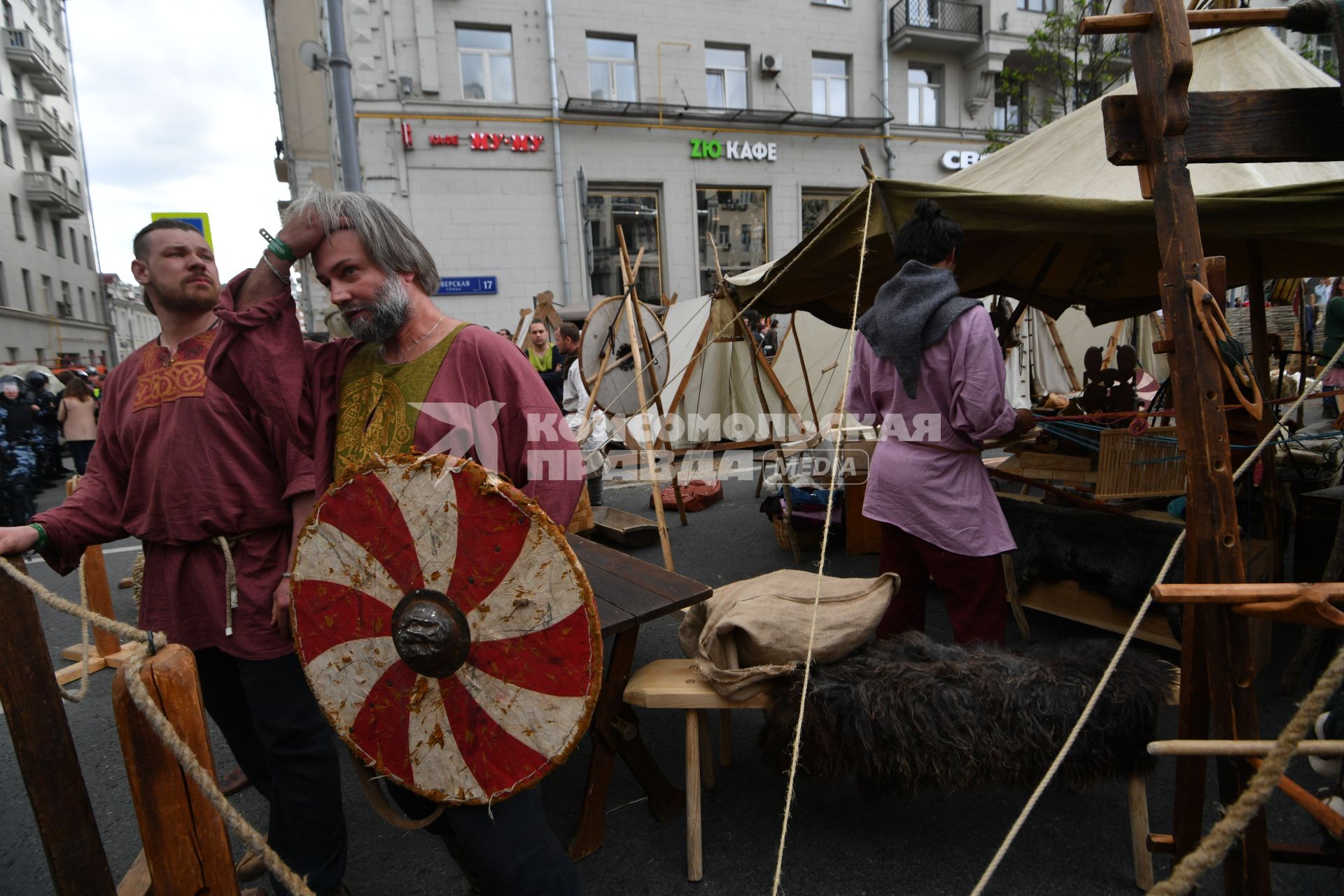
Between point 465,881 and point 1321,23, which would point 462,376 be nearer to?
point 465,881

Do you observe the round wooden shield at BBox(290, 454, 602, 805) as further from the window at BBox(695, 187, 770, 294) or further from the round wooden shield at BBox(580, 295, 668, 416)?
the window at BBox(695, 187, 770, 294)

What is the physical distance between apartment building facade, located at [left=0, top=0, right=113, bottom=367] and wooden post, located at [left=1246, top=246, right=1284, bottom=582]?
24575 mm

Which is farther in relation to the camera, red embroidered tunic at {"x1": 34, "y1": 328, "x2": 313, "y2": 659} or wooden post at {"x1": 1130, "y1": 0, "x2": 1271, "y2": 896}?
red embroidered tunic at {"x1": 34, "y1": 328, "x2": 313, "y2": 659}

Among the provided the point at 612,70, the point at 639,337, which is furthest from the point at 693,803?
the point at 612,70

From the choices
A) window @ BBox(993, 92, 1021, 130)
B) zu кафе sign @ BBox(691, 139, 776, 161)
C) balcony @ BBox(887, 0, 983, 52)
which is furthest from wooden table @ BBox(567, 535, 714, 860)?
window @ BBox(993, 92, 1021, 130)

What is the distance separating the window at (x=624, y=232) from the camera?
44.9 ft

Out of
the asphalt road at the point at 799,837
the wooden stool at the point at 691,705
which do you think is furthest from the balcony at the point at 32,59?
the wooden stool at the point at 691,705

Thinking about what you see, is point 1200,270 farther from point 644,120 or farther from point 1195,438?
point 644,120

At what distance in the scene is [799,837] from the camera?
203cm

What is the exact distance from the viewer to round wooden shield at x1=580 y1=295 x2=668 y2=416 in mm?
5117

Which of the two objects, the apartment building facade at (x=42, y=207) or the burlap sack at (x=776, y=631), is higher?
the apartment building facade at (x=42, y=207)

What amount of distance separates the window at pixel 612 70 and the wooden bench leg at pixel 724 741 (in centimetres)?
1349

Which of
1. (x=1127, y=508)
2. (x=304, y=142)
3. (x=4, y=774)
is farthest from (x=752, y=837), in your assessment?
(x=304, y=142)

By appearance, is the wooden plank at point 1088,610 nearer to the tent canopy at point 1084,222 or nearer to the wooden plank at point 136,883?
the tent canopy at point 1084,222
